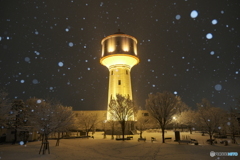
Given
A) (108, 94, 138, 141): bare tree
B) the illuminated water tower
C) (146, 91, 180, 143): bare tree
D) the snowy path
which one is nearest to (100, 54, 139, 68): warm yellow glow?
the illuminated water tower

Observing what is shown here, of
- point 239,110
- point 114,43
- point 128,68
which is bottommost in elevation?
point 239,110

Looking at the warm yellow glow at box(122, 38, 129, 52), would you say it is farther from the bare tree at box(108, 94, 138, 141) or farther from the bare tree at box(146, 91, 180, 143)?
the bare tree at box(146, 91, 180, 143)

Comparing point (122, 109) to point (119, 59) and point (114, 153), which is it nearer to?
point (119, 59)

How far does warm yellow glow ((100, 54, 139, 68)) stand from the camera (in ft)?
111

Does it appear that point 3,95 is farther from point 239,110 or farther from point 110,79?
point 239,110

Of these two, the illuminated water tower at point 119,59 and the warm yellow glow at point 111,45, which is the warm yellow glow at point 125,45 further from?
the warm yellow glow at point 111,45

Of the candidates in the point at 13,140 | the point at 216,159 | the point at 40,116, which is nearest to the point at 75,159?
the point at 40,116

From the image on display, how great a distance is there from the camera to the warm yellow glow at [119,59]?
3385 centimetres

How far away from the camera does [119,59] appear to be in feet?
113

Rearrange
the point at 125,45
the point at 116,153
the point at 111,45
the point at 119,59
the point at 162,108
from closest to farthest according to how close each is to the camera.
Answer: the point at 116,153 → the point at 162,108 → the point at 119,59 → the point at 125,45 → the point at 111,45

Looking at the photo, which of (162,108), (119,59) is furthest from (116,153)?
(119,59)

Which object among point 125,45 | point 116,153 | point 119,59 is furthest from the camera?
point 125,45

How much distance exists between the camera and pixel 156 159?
453 inches

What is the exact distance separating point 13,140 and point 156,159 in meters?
21.6
